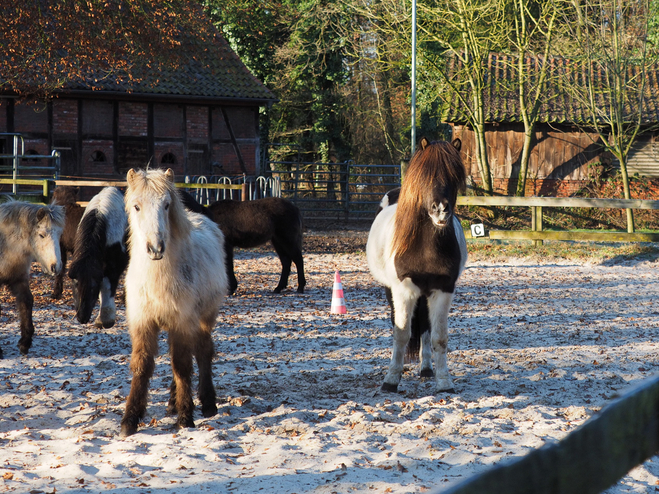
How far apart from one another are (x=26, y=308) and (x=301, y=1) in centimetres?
2319

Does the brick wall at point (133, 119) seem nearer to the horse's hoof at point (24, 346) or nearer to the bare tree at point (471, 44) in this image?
the bare tree at point (471, 44)

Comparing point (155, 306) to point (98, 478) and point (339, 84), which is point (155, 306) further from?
point (339, 84)

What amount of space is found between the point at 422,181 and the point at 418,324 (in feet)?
4.77

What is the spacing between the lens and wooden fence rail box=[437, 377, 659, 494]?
116cm

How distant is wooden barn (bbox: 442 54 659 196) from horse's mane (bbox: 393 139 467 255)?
17780 millimetres

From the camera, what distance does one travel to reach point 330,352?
6.80m

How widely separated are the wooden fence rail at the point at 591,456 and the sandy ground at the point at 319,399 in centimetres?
30

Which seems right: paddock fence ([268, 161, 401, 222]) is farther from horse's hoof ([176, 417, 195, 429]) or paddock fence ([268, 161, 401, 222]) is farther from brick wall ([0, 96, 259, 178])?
horse's hoof ([176, 417, 195, 429])

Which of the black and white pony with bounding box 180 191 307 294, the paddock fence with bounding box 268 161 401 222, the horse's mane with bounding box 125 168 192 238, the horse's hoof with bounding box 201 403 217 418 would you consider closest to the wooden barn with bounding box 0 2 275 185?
the paddock fence with bounding box 268 161 401 222

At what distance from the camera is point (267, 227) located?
10.7 m

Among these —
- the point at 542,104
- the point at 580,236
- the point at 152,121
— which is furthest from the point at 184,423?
the point at 542,104

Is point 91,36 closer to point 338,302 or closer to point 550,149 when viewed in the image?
point 338,302

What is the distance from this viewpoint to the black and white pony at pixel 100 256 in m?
7.36

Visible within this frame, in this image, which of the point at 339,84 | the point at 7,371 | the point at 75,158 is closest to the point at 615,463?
the point at 7,371
